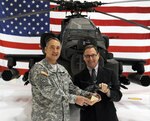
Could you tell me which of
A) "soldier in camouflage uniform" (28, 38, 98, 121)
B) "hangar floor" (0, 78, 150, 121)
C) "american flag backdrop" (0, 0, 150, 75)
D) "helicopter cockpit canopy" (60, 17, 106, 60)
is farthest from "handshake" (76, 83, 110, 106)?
"american flag backdrop" (0, 0, 150, 75)

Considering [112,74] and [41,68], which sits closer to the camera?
[41,68]

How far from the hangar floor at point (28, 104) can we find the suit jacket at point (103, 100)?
759mm

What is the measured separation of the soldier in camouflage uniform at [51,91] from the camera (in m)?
2.09

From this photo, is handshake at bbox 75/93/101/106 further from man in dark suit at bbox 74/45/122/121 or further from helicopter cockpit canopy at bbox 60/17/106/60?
helicopter cockpit canopy at bbox 60/17/106/60

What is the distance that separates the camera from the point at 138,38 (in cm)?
710

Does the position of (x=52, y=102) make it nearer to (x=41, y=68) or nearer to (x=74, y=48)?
(x=41, y=68)

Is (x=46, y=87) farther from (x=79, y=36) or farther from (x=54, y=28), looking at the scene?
(x=54, y=28)

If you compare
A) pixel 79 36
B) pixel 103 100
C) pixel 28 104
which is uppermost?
pixel 79 36

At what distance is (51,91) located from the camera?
207 centimetres

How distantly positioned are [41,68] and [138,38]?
5.34 metres

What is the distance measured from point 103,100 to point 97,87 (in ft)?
0.52

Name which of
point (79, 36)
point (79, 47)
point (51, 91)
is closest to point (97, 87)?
point (51, 91)

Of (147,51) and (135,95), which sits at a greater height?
(147,51)

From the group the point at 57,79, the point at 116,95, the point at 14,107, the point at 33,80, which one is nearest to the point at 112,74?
the point at 116,95
